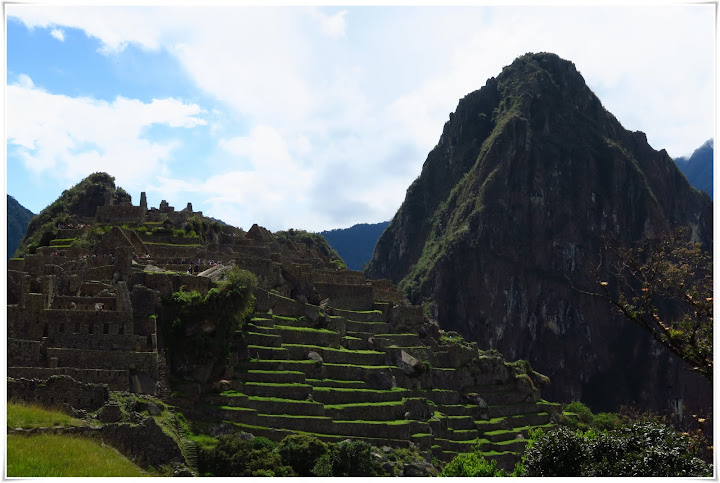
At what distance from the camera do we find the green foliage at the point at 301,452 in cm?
3281

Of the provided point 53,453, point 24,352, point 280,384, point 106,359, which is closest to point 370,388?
point 280,384

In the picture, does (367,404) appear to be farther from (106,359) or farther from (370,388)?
(106,359)

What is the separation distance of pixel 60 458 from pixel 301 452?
13051 mm

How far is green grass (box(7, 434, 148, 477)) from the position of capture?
2097 cm

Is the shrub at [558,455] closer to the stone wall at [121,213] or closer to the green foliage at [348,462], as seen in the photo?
the green foliage at [348,462]

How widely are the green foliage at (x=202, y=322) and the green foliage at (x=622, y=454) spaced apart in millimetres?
16977

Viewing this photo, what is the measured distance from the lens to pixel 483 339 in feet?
627

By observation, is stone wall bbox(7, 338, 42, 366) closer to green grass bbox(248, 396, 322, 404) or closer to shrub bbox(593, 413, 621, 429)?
green grass bbox(248, 396, 322, 404)

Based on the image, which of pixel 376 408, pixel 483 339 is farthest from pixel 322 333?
pixel 483 339

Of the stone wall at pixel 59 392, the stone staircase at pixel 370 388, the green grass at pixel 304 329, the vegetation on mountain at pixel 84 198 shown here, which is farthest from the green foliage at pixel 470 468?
the vegetation on mountain at pixel 84 198

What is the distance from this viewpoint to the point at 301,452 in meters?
33.4

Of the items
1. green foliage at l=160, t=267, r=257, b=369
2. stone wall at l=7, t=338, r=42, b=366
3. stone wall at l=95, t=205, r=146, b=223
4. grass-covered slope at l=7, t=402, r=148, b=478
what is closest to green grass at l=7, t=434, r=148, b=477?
grass-covered slope at l=7, t=402, r=148, b=478

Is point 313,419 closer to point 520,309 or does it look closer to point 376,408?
point 376,408

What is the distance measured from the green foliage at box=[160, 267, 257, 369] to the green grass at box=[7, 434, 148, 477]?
11891mm
